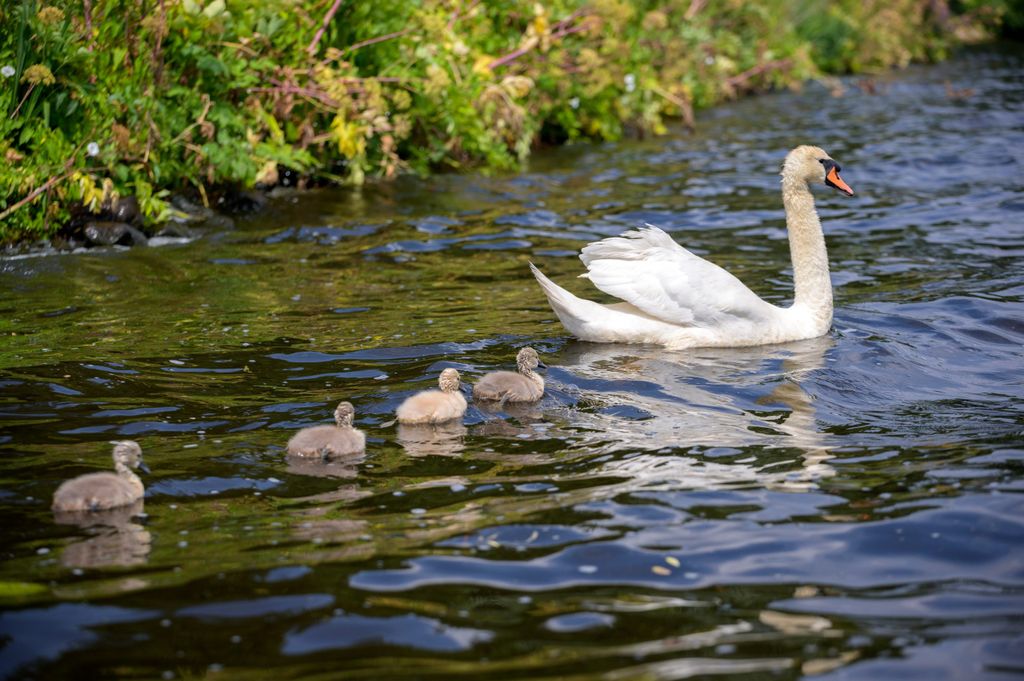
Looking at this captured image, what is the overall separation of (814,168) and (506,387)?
3.65m

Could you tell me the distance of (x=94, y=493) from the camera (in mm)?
5371

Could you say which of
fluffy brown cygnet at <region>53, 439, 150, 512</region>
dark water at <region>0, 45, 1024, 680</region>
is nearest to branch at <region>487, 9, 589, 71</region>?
dark water at <region>0, 45, 1024, 680</region>

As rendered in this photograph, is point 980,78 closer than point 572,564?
No

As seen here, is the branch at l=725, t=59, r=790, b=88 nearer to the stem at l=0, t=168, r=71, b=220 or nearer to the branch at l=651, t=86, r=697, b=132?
the branch at l=651, t=86, r=697, b=132

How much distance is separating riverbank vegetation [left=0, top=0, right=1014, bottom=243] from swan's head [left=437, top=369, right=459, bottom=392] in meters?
4.96

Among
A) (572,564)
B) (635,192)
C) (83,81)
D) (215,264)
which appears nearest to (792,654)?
(572,564)

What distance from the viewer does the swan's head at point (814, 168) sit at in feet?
30.8

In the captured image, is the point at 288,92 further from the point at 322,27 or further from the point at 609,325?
the point at 609,325

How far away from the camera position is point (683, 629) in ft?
14.7

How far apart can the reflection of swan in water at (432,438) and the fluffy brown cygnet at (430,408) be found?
34 mm

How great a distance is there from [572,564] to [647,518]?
583 millimetres

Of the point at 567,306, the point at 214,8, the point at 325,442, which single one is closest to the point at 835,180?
the point at 567,306

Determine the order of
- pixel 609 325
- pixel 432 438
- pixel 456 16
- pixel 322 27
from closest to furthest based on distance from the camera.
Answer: pixel 432 438 < pixel 609 325 < pixel 322 27 < pixel 456 16

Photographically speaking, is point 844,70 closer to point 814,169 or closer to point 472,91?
point 472,91
